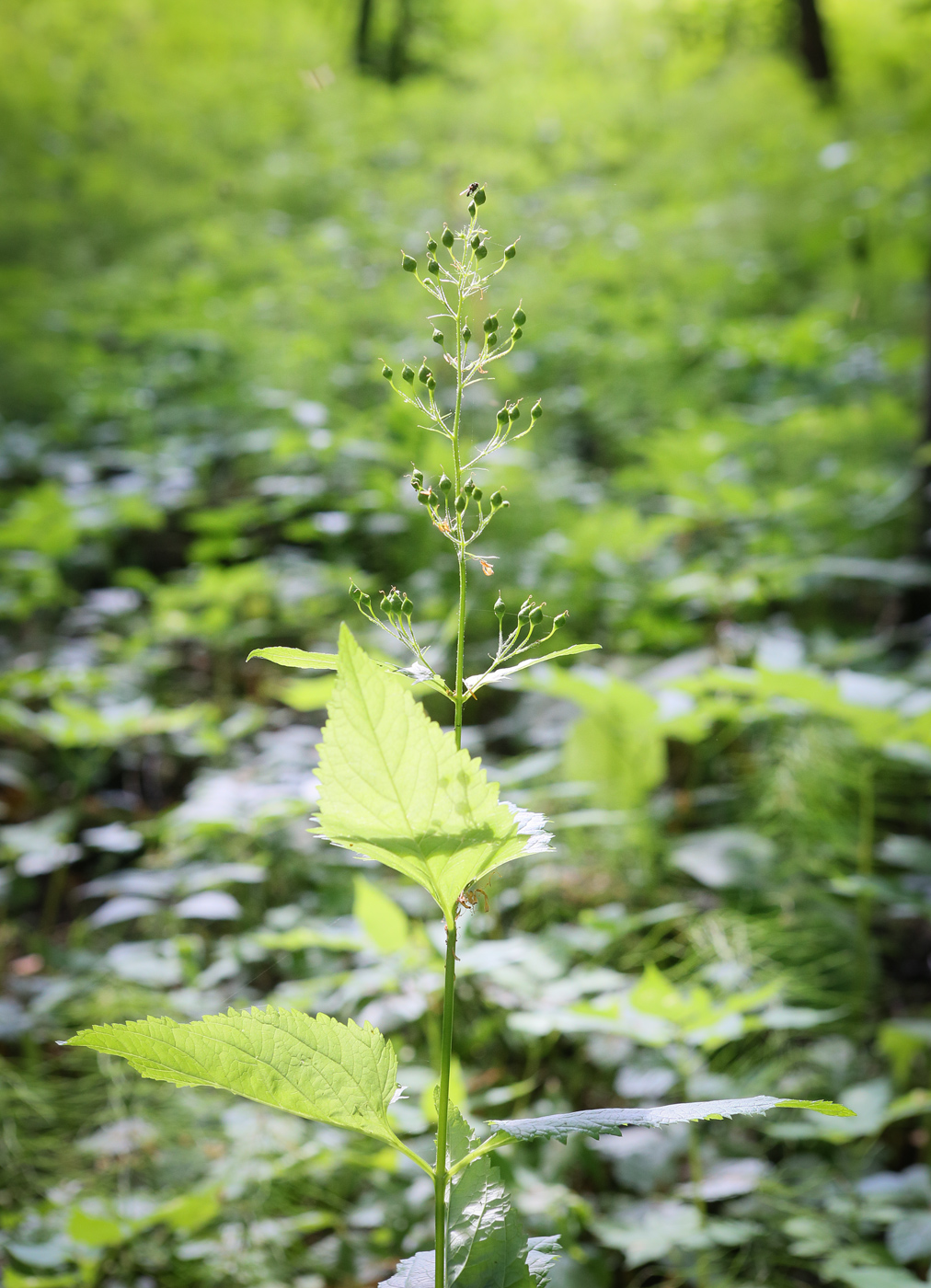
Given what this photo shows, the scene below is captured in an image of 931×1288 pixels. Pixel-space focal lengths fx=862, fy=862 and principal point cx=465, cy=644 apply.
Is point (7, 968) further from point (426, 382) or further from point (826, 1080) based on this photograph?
point (426, 382)

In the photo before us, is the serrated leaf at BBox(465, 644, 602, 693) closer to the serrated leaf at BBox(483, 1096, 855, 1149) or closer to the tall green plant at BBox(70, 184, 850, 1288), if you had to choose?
the tall green plant at BBox(70, 184, 850, 1288)

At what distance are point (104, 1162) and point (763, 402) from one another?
2.90m

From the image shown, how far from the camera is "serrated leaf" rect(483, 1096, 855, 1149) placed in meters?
0.45

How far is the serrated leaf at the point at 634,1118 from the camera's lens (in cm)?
45

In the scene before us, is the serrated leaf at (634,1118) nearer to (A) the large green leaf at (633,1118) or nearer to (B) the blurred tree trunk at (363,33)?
(A) the large green leaf at (633,1118)

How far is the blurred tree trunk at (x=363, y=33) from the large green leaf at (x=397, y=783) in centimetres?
830

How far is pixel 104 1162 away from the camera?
3.85 feet

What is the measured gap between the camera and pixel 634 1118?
47cm

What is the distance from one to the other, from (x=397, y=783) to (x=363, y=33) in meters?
8.50

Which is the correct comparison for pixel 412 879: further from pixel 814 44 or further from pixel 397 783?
pixel 814 44

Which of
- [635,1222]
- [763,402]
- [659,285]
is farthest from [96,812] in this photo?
[659,285]

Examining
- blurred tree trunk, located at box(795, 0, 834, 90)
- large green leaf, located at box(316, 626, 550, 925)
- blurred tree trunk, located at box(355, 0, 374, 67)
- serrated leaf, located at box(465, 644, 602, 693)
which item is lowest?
large green leaf, located at box(316, 626, 550, 925)

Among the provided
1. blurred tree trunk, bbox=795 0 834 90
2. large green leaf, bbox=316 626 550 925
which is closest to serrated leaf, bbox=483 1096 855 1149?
large green leaf, bbox=316 626 550 925

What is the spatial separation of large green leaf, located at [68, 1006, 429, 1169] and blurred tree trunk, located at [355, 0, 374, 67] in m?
8.40
